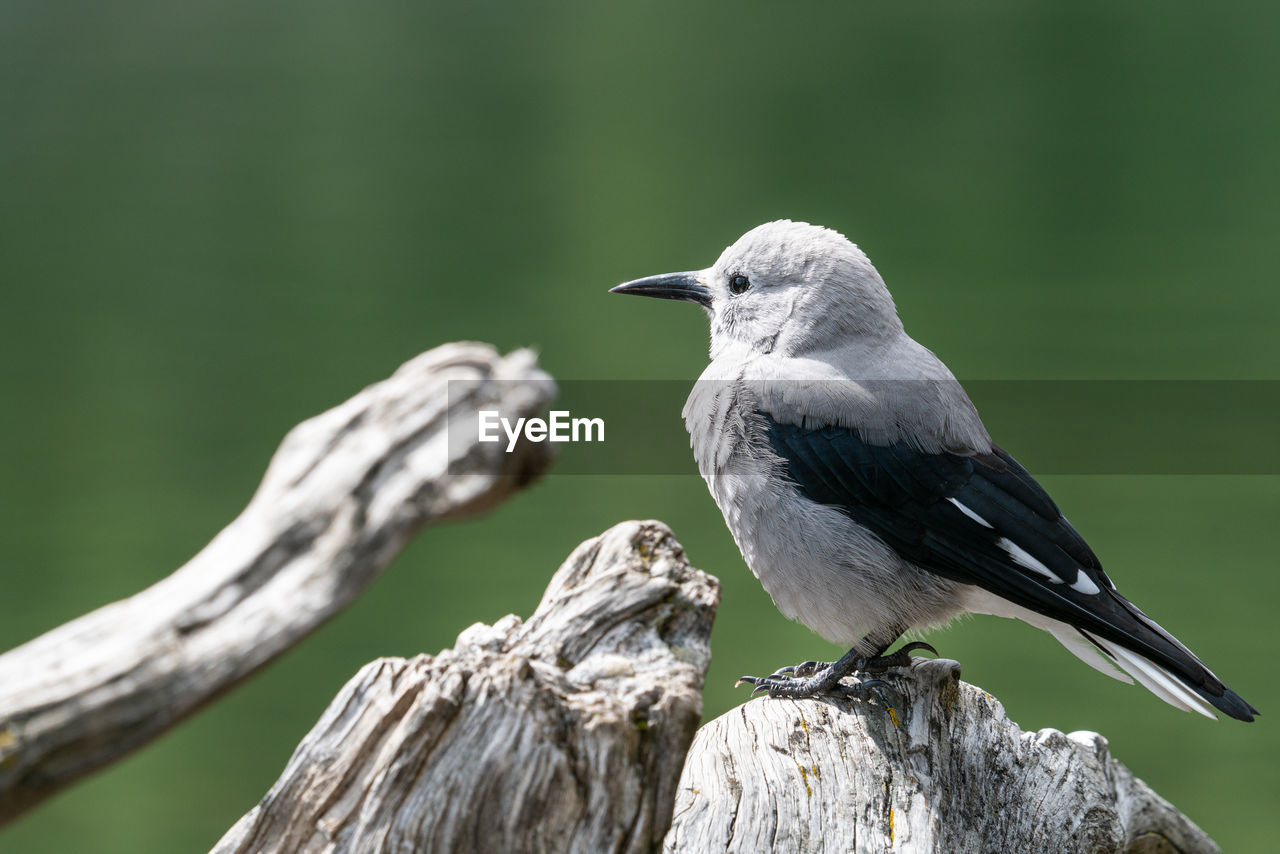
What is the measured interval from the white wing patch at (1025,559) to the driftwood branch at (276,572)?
1.06 meters

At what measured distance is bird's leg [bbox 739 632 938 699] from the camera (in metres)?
1.67

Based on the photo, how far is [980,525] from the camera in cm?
169

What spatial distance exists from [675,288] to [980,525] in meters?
0.75

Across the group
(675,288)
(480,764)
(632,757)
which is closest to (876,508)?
(675,288)

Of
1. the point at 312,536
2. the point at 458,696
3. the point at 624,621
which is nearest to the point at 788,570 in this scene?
the point at 624,621

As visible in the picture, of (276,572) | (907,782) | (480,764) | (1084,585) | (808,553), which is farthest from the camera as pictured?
(808,553)

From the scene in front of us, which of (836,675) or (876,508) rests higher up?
(876,508)

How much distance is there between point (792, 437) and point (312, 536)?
1.10 metres

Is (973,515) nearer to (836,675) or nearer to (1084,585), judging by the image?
(1084,585)

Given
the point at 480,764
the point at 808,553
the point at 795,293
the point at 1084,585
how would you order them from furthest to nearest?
the point at 795,293, the point at 808,553, the point at 1084,585, the point at 480,764

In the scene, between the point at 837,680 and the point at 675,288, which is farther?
the point at 675,288

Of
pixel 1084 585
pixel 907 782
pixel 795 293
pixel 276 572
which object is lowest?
pixel 907 782

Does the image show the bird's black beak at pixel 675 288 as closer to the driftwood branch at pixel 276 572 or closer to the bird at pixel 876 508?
the bird at pixel 876 508

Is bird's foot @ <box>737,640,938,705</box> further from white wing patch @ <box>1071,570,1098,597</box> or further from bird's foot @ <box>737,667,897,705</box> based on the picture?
white wing patch @ <box>1071,570,1098,597</box>
